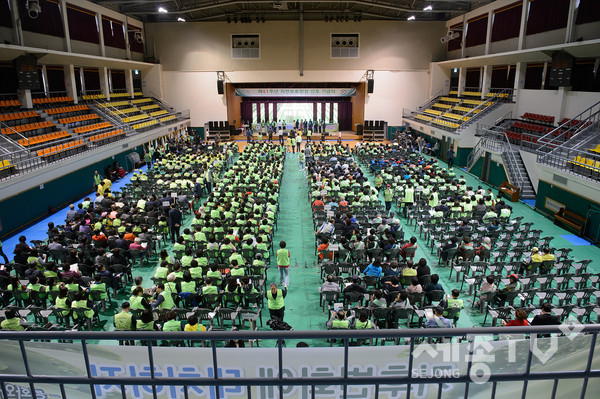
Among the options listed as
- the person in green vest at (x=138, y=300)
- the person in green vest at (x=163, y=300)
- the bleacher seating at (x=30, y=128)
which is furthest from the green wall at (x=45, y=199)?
the person in green vest at (x=163, y=300)

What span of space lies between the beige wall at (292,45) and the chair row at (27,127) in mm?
20467

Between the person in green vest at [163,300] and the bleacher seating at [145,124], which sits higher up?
the bleacher seating at [145,124]

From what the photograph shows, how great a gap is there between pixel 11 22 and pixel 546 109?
3208cm

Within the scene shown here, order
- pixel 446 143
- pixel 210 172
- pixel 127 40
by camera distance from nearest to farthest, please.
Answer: pixel 210 172 → pixel 446 143 → pixel 127 40

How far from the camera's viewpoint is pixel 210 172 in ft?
75.0

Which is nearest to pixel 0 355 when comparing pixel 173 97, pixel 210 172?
pixel 210 172

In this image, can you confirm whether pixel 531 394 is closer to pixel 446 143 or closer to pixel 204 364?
pixel 204 364

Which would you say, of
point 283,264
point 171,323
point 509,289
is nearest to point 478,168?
point 509,289

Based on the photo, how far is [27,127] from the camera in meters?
23.0

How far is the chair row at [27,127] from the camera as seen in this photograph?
21.0 metres

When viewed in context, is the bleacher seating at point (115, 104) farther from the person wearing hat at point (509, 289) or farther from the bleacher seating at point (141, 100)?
the person wearing hat at point (509, 289)

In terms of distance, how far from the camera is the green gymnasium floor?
10.7 meters

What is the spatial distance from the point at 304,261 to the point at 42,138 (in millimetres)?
17695

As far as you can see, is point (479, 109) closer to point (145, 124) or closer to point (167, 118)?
point (145, 124)
